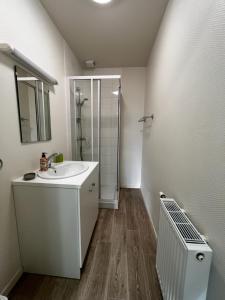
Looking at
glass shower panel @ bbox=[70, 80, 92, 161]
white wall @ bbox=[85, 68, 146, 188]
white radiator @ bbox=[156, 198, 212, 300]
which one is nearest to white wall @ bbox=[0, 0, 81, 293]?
glass shower panel @ bbox=[70, 80, 92, 161]

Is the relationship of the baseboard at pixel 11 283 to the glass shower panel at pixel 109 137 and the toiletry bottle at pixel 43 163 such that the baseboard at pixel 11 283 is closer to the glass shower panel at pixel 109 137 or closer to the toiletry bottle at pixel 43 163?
the toiletry bottle at pixel 43 163

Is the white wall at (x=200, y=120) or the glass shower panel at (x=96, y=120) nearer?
the white wall at (x=200, y=120)

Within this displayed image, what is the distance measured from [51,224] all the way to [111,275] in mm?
701

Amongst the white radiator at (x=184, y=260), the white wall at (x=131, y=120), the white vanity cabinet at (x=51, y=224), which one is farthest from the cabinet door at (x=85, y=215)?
the white wall at (x=131, y=120)

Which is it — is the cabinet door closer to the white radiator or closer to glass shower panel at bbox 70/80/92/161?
the white radiator

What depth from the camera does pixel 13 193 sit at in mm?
1165

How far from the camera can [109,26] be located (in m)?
1.74

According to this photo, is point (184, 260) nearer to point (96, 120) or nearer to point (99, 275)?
Result: point (99, 275)

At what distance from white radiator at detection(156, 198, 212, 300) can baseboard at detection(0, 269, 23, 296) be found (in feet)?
3.85

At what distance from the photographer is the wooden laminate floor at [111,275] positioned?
113cm

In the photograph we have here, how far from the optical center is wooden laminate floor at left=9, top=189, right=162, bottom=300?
1.13 meters

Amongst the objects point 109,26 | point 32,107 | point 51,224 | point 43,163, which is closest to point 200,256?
point 51,224

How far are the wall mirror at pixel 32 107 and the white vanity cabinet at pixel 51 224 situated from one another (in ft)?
1.50

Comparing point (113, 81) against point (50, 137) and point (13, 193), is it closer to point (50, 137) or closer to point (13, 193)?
point (50, 137)
